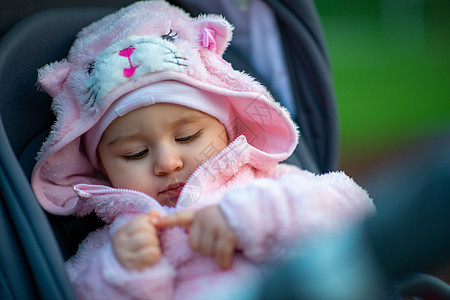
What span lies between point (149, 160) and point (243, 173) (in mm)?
195

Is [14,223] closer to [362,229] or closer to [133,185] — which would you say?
[133,185]

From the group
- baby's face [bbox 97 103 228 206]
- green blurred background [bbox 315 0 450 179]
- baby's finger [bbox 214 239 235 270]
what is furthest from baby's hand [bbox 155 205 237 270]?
green blurred background [bbox 315 0 450 179]

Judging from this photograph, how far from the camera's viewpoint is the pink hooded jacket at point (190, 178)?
24.4 inches

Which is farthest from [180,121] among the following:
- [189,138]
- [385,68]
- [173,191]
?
[385,68]

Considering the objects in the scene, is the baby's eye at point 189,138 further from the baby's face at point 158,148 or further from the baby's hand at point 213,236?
the baby's hand at point 213,236

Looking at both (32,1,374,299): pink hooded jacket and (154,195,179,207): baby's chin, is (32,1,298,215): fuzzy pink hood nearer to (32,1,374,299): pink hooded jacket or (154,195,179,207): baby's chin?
(32,1,374,299): pink hooded jacket

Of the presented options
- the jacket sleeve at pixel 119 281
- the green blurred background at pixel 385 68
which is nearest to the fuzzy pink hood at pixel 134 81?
the jacket sleeve at pixel 119 281

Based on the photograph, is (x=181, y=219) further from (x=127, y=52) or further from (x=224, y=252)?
(x=127, y=52)

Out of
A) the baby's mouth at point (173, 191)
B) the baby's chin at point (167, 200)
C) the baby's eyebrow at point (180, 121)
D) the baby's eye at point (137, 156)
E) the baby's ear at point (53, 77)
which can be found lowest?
the baby's chin at point (167, 200)

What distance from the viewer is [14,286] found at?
655mm

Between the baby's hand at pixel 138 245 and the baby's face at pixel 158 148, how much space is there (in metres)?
0.17

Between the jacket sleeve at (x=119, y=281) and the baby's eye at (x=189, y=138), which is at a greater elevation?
the baby's eye at (x=189, y=138)

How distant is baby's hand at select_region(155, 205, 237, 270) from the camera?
61 cm

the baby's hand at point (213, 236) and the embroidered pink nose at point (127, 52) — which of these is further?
the embroidered pink nose at point (127, 52)
